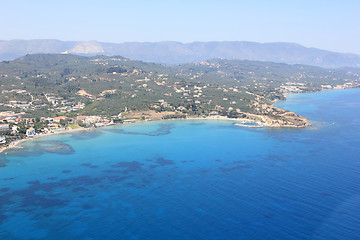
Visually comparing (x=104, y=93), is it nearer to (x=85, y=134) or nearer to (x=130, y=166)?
(x=85, y=134)

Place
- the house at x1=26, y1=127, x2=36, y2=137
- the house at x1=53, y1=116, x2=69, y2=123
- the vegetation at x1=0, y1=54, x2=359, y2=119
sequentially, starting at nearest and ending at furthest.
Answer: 1. the house at x1=26, y1=127, x2=36, y2=137
2. the house at x1=53, y1=116, x2=69, y2=123
3. the vegetation at x1=0, y1=54, x2=359, y2=119

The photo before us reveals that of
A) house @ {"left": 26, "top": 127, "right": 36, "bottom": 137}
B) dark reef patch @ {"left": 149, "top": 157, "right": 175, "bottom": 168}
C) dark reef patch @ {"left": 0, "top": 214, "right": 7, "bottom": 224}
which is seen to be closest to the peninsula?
house @ {"left": 26, "top": 127, "right": 36, "bottom": 137}

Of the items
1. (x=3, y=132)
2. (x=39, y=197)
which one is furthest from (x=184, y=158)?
(x=3, y=132)

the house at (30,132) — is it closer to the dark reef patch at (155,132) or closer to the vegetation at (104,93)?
the vegetation at (104,93)

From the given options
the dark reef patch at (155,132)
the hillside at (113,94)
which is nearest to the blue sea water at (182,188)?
the dark reef patch at (155,132)

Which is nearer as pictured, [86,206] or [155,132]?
[86,206]

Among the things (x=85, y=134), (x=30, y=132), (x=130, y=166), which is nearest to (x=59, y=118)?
(x=30, y=132)

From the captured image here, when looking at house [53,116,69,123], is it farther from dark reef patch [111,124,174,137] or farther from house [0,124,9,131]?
dark reef patch [111,124,174,137]

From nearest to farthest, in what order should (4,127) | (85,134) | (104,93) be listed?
(4,127), (85,134), (104,93)

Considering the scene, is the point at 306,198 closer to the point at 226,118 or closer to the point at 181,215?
the point at 181,215
